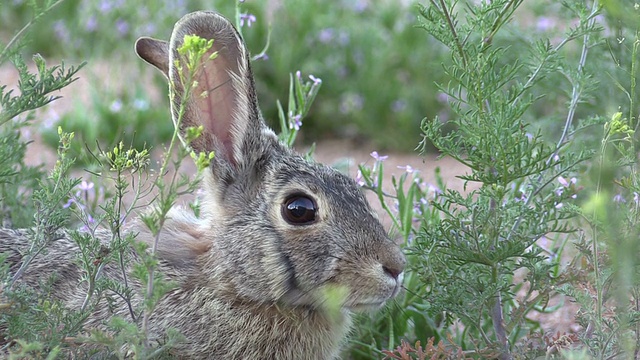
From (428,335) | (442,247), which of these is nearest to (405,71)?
(428,335)

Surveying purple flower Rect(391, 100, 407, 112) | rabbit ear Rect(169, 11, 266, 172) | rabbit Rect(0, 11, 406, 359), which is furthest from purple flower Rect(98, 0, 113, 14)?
rabbit ear Rect(169, 11, 266, 172)

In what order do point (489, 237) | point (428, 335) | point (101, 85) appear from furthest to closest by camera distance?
point (101, 85) → point (428, 335) → point (489, 237)

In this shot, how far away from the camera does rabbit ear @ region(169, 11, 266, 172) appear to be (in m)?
3.90

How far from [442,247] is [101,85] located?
4673mm

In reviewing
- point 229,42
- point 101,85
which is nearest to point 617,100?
point 229,42

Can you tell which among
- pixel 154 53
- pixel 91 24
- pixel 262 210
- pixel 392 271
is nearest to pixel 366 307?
pixel 392 271

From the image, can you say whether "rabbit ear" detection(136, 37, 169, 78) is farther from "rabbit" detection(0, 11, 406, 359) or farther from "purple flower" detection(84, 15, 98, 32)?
"purple flower" detection(84, 15, 98, 32)

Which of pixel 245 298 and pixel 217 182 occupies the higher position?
pixel 217 182

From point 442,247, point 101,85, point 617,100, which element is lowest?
point 442,247

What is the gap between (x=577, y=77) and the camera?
3975 mm

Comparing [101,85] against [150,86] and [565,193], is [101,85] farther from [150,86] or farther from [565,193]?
[565,193]

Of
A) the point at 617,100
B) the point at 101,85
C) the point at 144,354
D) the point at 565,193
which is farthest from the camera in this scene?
the point at 101,85

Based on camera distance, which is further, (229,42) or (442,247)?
(229,42)

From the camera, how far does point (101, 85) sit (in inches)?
300
